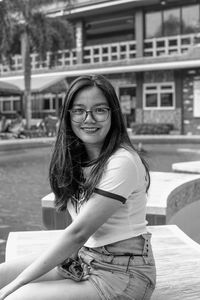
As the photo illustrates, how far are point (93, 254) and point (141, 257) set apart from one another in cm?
19

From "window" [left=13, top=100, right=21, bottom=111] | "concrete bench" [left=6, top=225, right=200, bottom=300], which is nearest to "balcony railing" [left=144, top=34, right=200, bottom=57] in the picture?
"window" [left=13, top=100, right=21, bottom=111]

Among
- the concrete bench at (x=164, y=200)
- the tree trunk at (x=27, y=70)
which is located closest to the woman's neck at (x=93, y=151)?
the concrete bench at (x=164, y=200)

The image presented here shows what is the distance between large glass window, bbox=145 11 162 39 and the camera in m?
24.0

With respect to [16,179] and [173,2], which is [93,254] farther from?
[173,2]

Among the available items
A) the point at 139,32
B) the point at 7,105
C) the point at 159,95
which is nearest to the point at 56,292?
the point at 159,95

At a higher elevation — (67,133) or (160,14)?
(160,14)

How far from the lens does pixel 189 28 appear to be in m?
23.2

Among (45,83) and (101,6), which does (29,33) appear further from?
(101,6)

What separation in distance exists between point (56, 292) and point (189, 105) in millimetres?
20886

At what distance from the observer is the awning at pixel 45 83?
20938 mm

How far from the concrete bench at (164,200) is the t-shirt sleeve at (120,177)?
2.36 m

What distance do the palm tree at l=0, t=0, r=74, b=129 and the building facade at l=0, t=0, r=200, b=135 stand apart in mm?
906

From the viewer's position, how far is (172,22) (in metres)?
23.7

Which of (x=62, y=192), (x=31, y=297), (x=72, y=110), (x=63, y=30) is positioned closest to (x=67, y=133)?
(x=72, y=110)
